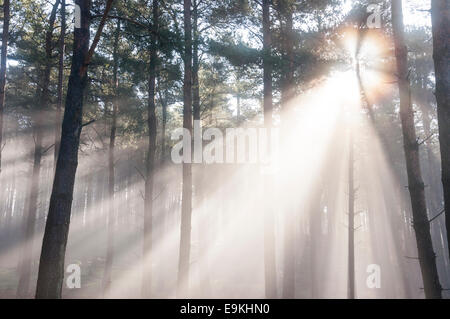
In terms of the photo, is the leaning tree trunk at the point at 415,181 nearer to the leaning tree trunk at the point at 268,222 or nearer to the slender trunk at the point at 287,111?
the leaning tree trunk at the point at 268,222

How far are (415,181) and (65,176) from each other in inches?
286

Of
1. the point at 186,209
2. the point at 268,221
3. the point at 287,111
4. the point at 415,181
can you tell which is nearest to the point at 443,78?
the point at 415,181

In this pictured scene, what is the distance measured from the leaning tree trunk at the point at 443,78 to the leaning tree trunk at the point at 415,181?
0.97 metres

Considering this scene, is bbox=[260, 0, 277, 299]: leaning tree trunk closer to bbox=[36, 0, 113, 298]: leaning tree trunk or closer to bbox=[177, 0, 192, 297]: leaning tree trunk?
bbox=[177, 0, 192, 297]: leaning tree trunk

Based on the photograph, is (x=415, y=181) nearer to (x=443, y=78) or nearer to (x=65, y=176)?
(x=443, y=78)

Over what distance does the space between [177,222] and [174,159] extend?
87.5 feet

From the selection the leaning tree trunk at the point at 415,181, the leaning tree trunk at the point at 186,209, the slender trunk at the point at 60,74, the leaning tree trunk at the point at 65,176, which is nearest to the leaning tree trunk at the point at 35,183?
the slender trunk at the point at 60,74

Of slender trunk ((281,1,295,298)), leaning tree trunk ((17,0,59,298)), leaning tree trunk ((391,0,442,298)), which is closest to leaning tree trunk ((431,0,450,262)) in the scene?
leaning tree trunk ((391,0,442,298))

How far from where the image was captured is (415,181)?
6.51 m

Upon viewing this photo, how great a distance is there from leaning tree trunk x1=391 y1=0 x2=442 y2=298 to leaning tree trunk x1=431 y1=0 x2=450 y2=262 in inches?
38.1

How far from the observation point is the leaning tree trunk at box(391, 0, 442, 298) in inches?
242
